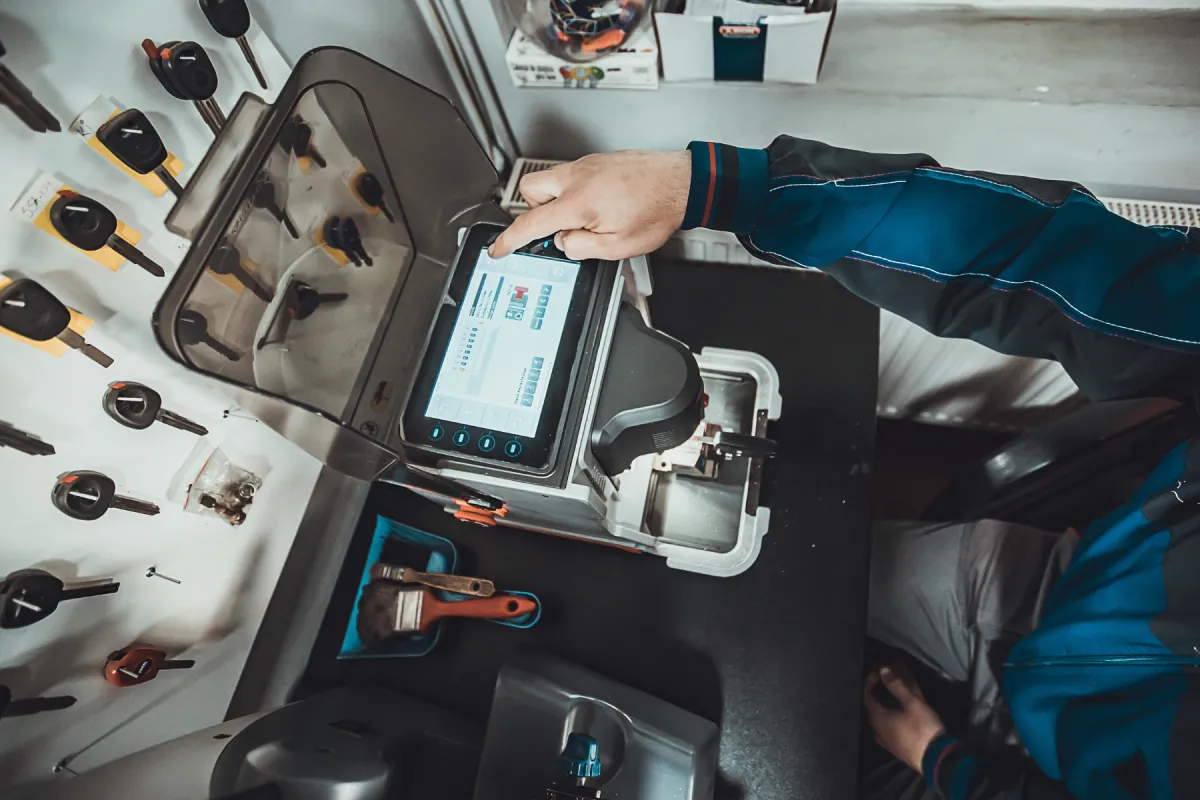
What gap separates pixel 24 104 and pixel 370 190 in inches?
13.9

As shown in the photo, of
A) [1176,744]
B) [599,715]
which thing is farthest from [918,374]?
[599,715]

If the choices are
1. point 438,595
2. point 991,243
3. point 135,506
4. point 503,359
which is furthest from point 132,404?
point 991,243

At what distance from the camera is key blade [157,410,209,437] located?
68 cm

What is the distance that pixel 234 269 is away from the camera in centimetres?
66

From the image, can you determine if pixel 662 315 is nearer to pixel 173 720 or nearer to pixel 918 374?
pixel 918 374

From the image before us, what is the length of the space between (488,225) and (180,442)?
15.5 inches

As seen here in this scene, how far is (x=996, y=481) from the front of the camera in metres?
1.12

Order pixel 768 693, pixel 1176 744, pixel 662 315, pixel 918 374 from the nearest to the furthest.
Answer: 1. pixel 1176 744
2. pixel 768 693
3. pixel 662 315
4. pixel 918 374

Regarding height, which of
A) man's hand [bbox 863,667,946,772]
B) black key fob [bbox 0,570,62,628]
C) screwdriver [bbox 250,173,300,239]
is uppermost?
screwdriver [bbox 250,173,300,239]

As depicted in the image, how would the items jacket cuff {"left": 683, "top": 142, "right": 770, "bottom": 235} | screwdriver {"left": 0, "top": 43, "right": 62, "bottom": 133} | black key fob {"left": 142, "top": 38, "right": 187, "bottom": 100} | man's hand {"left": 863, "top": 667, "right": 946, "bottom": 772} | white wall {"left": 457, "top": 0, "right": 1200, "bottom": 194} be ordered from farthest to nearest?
man's hand {"left": 863, "top": 667, "right": 946, "bottom": 772} < white wall {"left": 457, "top": 0, "right": 1200, "bottom": 194} < jacket cuff {"left": 683, "top": 142, "right": 770, "bottom": 235} < black key fob {"left": 142, "top": 38, "right": 187, "bottom": 100} < screwdriver {"left": 0, "top": 43, "right": 62, "bottom": 133}

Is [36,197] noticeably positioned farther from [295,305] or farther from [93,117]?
[295,305]

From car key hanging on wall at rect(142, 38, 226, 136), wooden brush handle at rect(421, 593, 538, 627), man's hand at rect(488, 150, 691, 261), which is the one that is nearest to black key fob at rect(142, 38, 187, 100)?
car key hanging on wall at rect(142, 38, 226, 136)

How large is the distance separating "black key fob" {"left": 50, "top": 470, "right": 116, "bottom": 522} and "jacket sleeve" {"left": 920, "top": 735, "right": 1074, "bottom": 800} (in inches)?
38.9

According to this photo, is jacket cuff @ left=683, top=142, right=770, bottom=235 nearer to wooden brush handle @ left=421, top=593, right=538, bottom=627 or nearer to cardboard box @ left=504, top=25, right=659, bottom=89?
cardboard box @ left=504, top=25, right=659, bottom=89
